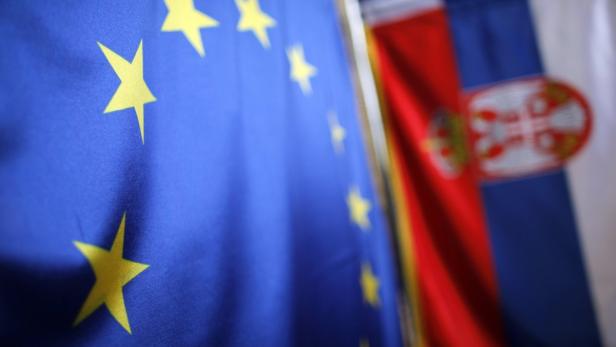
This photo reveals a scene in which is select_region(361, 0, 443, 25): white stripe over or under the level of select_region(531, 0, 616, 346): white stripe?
over

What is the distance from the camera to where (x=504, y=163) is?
1476 millimetres

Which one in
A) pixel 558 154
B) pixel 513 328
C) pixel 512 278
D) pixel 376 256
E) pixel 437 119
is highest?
pixel 437 119

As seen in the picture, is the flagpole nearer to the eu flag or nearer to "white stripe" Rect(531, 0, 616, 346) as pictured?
the eu flag

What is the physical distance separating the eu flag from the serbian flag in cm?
60

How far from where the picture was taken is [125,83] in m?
0.52

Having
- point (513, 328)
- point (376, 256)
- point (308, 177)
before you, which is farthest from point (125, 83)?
point (513, 328)

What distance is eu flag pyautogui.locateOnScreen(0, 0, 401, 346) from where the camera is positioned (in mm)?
399

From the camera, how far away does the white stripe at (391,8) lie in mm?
1547

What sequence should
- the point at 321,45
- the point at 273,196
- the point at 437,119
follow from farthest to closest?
the point at 437,119, the point at 321,45, the point at 273,196

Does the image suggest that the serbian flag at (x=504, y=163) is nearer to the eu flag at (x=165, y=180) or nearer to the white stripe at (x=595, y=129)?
the white stripe at (x=595, y=129)

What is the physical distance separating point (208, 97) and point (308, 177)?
1.39ft

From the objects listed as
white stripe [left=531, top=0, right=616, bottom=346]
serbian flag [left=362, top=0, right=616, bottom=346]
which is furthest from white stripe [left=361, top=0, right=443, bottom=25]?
white stripe [left=531, top=0, right=616, bottom=346]

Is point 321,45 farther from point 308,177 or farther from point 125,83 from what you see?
point 125,83

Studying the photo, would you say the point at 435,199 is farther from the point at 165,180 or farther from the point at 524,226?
the point at 165,180
